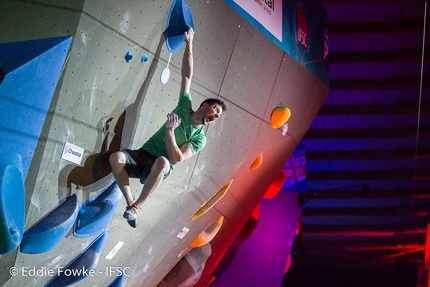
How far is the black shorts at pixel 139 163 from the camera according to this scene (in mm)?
3992

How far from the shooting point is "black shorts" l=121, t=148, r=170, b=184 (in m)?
3.99

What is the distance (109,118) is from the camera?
155 inches

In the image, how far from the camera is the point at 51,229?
374 centimetres

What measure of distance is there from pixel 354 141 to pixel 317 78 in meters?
4.90

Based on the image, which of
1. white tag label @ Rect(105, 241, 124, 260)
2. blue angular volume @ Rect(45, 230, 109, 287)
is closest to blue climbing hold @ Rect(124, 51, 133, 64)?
blue angular volume @ Rect(45, 230, 109, 287)

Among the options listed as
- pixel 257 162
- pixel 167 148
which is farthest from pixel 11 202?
pixel 257 162

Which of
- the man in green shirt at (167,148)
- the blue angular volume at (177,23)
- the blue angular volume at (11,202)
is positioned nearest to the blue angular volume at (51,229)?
the blue angular volume at (11,202)

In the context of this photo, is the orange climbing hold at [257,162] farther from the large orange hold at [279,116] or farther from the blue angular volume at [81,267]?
the blue angular volume at [81,267]

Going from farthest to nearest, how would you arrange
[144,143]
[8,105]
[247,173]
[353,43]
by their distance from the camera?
1. [353,43]
2. [247,173]
3. [144,143]
4. [8,105]

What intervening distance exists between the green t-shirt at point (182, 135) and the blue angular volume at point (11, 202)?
107 cm

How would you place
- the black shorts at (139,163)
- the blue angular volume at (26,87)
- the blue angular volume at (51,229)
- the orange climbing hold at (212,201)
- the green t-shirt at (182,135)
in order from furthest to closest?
the orange climbing hold at (212,201) → the green t-shirt at (182,135) → the black shorts at (139,163) → the blue angular volume at (51,229) → the blue angular volume at (26,87)

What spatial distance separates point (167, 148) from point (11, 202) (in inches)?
45.5

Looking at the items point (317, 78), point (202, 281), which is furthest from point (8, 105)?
point (202, 281)

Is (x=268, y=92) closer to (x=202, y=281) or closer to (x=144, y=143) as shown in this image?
(x=144, y=143)
